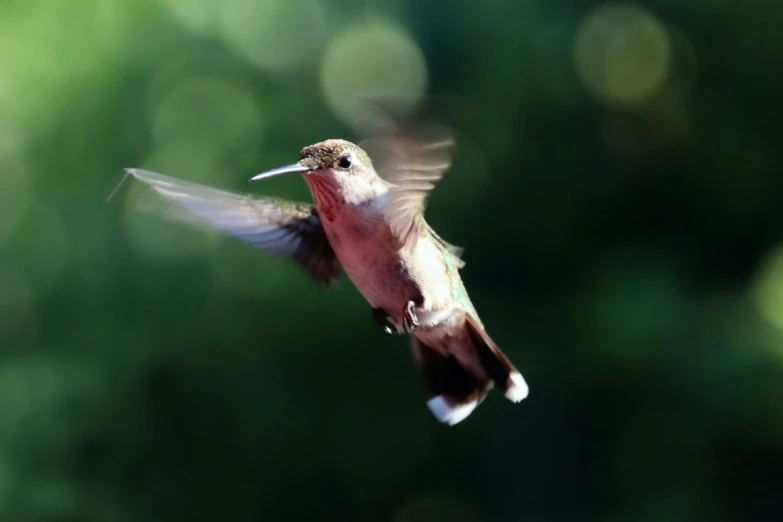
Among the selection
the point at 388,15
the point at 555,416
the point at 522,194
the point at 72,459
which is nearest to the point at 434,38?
the point at 388,15

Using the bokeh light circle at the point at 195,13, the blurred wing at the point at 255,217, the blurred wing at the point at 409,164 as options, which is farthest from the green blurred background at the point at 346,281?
the blurred wing at the point at 409,164

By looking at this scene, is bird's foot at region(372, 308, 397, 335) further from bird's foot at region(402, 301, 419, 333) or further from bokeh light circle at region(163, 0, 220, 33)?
bokeh light circle at region(163, 0, 220, 33)

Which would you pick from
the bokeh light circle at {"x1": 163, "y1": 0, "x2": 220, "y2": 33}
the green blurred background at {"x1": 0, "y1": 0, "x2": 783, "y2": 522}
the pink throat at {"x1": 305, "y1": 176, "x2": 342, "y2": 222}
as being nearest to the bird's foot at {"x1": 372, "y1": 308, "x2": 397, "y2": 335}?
the pink throat at {"x1": 305, "y1": 176, "x2": 342, "y2": 222}

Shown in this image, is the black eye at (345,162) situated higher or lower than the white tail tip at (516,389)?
higher

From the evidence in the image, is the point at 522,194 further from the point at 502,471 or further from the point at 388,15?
the point at 502,471

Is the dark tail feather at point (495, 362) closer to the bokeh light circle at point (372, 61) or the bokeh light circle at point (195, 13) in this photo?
the bokeh light circle at point (372, 61)

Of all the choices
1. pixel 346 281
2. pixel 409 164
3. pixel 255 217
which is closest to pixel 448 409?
pixel 255 217
